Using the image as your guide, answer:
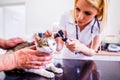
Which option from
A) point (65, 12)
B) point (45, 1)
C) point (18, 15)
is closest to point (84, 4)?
point (65, 12)

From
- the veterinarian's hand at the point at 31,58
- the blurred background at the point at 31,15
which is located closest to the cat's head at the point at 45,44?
the veterinarian's hand at the point at 31,58

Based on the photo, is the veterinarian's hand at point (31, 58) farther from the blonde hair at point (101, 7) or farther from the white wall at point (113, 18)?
the white wall at point (113, 18)

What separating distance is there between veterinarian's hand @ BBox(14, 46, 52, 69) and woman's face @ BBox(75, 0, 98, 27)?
23.6 inches

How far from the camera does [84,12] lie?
120 centimetres

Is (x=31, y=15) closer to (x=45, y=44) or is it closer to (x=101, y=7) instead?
(x=101, y=7)

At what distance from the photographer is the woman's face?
1183 millimetres

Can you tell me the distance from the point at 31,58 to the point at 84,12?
2.09 feet

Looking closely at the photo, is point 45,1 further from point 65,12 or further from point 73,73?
point 73,73

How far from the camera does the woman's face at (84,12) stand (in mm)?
1183

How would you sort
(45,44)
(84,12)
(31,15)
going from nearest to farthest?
(45,44) < (84,12) < (31,15)

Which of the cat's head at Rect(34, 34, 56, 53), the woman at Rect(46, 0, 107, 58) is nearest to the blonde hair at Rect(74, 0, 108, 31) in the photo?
the woman at Rect(46, 0, 107, 58)

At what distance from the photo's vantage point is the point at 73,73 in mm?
694

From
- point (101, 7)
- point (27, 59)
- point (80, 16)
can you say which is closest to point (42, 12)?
point (80, 16)

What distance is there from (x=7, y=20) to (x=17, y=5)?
0.14 m
